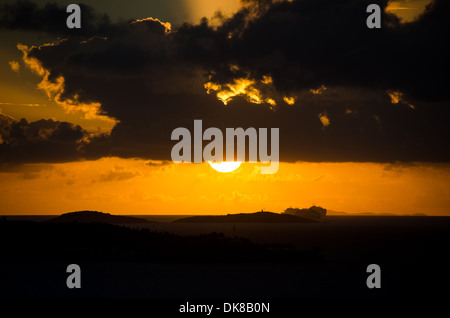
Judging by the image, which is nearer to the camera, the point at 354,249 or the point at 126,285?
the point at 126,285

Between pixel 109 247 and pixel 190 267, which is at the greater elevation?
pixel 109 247

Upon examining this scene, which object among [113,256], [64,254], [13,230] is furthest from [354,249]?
[13,230]

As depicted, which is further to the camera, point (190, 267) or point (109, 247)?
point (109, 247)

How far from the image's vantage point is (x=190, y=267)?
11538 cm

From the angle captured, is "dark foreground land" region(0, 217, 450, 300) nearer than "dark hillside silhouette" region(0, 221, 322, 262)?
Yes

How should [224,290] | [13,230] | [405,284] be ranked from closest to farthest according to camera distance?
[224,290] < [405,284] < [13,230]

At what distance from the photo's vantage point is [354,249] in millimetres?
157625

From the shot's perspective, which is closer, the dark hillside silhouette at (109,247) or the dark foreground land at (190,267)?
the dark foreground land at (190,267)

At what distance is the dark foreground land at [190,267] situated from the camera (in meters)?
84.6

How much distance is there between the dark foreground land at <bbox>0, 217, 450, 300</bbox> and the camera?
277ft
